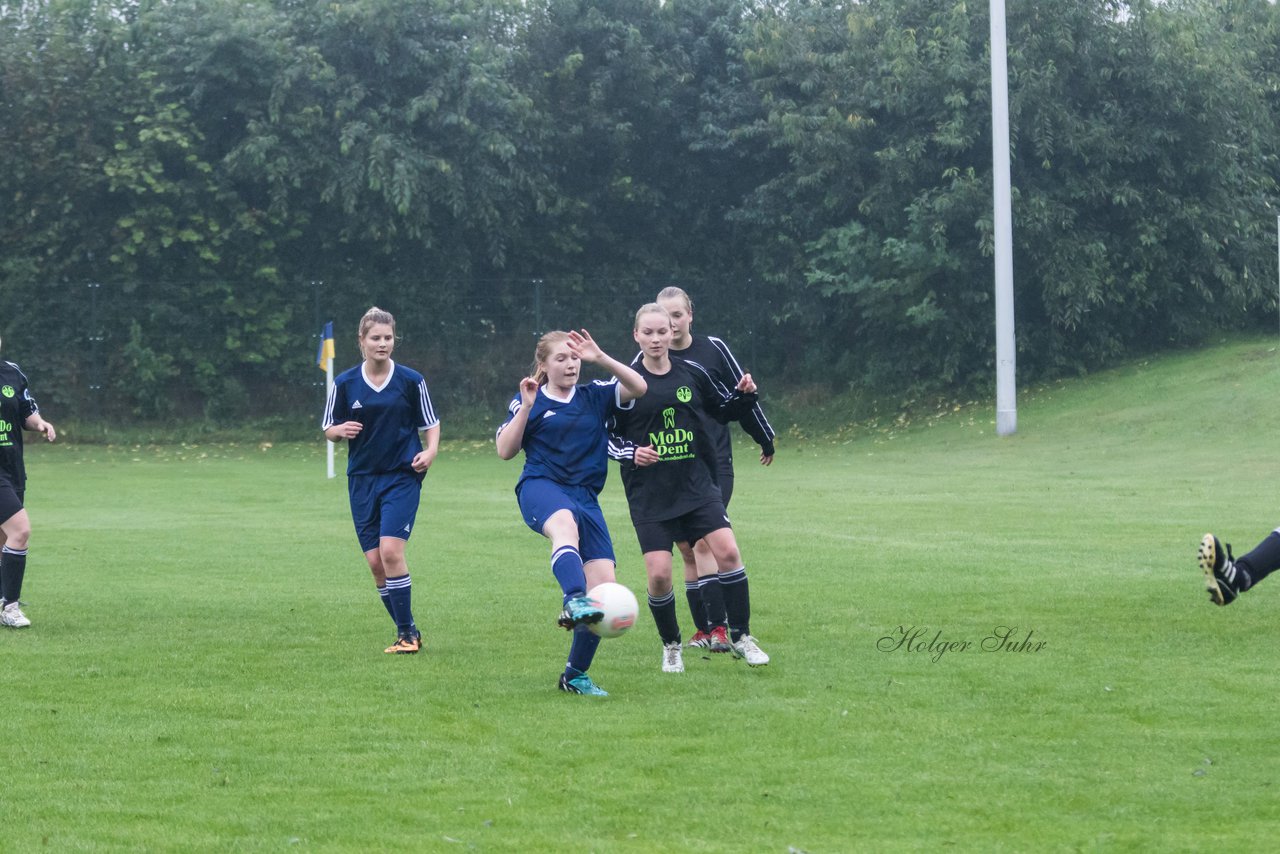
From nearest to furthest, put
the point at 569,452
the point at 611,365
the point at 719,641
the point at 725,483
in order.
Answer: the point at 611,365 < the point at 569,452 < the point at 719,641 < the point at 725,483

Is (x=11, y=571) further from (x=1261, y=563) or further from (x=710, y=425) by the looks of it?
(x=1261, y=563)

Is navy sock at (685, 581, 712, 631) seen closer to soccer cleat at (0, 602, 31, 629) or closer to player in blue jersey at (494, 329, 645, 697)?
player in blue jersey at (494, 329, 645, 697)

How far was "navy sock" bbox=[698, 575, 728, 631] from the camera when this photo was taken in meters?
8.66

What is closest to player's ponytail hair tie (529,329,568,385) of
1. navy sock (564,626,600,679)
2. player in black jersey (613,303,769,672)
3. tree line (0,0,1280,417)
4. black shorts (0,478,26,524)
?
player in black jersey (613,303,769,672)

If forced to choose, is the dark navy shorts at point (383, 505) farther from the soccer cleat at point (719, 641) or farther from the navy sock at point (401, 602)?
the soccer cleat at point (719, 641)

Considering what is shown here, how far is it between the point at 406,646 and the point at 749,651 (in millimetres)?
1975

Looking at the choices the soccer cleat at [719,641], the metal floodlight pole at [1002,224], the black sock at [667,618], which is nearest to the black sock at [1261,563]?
the soccer cleat at [719,641]

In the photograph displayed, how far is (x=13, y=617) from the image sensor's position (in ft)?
32.8

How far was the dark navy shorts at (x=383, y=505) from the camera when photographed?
8.89 metres

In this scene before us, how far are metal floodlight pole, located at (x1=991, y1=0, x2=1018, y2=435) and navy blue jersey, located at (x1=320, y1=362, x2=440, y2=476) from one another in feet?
63.7

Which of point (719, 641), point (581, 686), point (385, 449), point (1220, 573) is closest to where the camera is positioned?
point (581, 686)

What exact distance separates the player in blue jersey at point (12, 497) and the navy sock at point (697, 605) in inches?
166

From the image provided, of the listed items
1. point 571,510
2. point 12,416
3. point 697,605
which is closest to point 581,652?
point 571,510

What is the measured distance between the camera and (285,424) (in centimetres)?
3272
